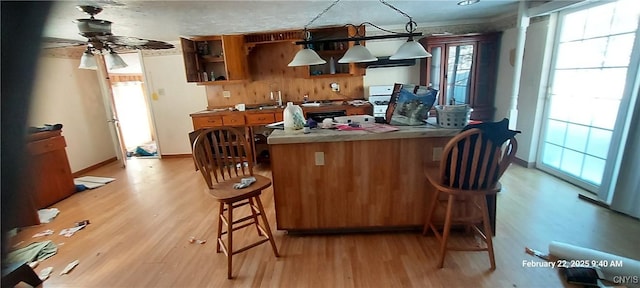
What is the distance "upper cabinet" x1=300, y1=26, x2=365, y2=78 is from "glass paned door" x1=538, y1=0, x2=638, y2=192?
2.48 metres

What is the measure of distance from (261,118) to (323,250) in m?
2.66

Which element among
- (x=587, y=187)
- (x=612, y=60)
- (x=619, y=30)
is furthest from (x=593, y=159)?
(x=619, y=30)

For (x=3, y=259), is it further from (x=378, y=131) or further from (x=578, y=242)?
(x=578, y=242)

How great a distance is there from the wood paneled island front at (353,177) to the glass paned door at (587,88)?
2005 millimetres

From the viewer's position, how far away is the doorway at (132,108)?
249 inches

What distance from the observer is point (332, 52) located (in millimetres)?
4512

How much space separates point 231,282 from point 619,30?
405cm

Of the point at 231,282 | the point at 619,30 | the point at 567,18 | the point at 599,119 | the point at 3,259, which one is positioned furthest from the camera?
the point at 567,18

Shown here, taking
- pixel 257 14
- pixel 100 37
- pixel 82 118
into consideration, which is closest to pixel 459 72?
pixel 257 14

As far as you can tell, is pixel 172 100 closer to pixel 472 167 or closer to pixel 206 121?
pixel 206 121

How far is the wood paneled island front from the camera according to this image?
2131 millimetres

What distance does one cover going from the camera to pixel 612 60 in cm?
275

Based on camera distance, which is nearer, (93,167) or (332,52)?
(332,52)

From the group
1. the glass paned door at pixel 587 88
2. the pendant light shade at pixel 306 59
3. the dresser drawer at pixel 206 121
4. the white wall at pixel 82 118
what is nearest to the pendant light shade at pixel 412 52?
the pendant light shade at pixel 306 59
